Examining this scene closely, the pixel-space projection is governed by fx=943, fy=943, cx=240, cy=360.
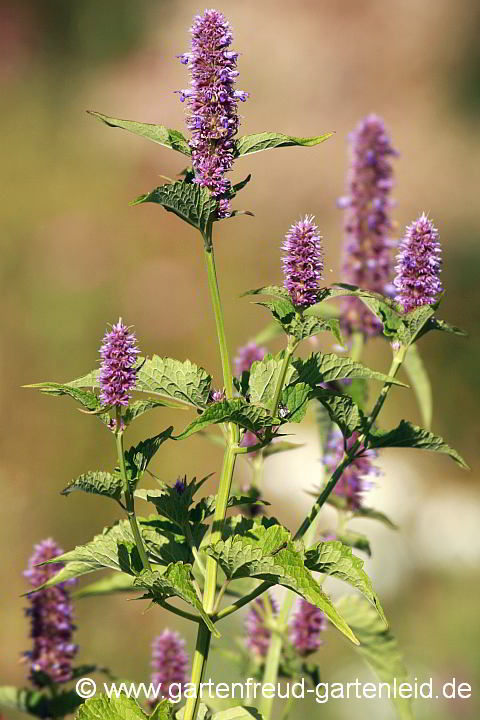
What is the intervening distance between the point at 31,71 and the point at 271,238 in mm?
4065

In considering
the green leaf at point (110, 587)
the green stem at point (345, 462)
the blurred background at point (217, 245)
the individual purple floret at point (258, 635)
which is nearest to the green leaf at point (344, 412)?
the green stem at point (345, 462)

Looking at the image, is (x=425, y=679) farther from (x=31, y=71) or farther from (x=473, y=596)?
(x=31, y=71)

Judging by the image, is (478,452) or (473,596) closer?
(473,596)

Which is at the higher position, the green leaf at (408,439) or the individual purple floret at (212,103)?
the individual purple floret at (212,103)

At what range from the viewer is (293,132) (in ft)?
36.9

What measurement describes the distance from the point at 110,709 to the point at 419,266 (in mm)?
794

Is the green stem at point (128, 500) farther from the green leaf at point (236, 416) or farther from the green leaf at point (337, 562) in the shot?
the green leaf at point (337, 562)

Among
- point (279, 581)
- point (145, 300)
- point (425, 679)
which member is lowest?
point (279, 581)

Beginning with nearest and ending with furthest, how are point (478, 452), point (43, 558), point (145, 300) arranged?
1. point (43, 558)
2. point (478, 452)
3. point (145, 300)

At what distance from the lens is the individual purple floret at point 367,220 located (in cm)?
276

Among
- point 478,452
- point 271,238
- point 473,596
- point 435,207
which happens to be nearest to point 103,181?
point 271,238

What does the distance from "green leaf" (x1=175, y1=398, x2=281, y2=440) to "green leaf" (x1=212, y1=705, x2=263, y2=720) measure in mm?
444

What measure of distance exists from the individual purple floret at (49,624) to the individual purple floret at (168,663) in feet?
0.57
